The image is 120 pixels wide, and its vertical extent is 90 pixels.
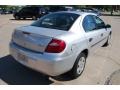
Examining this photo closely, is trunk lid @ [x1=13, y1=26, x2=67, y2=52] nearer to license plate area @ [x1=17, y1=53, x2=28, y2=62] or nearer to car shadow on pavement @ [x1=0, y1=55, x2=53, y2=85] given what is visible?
license plate area @ [x1=17, y1=53, x2=28, y2=62]

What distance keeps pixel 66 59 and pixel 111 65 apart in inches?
87.6

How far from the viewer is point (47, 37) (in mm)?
4188

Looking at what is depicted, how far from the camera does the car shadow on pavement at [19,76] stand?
14.8 feet

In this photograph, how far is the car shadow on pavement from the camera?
4516 mm

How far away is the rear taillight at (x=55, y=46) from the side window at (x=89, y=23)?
3.91ft

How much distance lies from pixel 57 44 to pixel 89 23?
168 cm

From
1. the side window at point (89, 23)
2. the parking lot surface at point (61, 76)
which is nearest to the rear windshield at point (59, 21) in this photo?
the side window at point (89, 23)

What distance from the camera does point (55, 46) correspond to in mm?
4094

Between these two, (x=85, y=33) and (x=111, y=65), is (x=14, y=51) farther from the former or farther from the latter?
(x=111, y=65)

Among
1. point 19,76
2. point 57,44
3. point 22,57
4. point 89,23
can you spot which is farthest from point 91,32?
point 19,76

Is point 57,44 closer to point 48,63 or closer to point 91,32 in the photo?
point 48,63

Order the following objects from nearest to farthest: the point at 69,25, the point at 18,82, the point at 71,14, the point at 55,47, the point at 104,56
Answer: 1. the point at 55,47
2. the point at 18,82
3. the point at 69,25
4. the point at 71,14
5. the point at 104,56

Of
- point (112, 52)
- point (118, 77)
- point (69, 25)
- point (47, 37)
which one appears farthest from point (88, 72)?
point (112, 52)

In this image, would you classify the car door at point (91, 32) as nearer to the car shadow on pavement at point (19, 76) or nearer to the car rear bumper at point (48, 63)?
the car rear bumper at point (48, 63)
